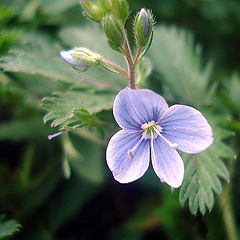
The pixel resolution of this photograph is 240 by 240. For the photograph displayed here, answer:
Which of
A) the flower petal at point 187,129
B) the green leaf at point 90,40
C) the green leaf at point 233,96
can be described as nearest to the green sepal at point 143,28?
the flower petal at point 187,129

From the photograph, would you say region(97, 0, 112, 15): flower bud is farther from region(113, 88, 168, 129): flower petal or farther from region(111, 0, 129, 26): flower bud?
region(113, 88, 168, 129): flower petal

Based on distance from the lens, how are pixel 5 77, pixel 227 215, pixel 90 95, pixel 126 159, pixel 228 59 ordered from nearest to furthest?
pixel 126 159 < pixel 90 95 < pixel 227 215 < pixel 5 77 < pixel 228 59

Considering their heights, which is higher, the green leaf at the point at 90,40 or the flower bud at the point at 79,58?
the flower bud at the point at 79,58

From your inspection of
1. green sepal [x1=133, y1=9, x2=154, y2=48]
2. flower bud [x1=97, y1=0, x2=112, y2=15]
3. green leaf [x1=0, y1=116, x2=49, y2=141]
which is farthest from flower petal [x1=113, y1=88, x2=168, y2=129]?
green leaf [x1=0, y1=116, x2=49, y2=141]

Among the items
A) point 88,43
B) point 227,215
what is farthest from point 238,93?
point 88,43

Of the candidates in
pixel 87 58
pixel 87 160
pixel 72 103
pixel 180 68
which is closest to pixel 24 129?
pixel 87 160

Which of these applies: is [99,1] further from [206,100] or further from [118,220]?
[118,220]

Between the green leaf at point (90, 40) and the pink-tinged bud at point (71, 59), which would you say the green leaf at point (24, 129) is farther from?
the pink-tinged bud at point (71, 59)
